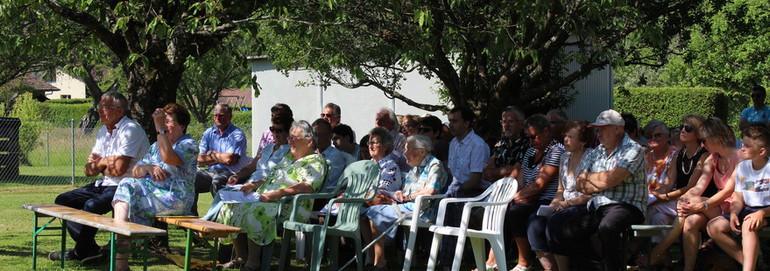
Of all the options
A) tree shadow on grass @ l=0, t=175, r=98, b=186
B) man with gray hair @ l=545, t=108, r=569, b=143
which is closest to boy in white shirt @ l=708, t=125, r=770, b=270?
man with gray hair @ l=545, t=108, r=569, b=143

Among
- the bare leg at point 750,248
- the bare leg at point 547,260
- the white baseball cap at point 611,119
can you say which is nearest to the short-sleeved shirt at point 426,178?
the bare leg at point 547,260

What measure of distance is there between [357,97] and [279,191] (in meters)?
15.3

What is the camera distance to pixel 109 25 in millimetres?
9500

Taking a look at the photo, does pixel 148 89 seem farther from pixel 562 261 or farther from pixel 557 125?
pixel 562 261

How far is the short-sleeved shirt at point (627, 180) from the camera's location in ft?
21.7

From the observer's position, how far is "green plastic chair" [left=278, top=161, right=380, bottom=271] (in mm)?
7211

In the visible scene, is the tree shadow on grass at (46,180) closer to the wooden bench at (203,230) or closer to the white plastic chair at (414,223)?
the white plastic chair at (414,223)

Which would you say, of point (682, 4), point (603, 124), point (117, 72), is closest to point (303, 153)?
point (603, 124)

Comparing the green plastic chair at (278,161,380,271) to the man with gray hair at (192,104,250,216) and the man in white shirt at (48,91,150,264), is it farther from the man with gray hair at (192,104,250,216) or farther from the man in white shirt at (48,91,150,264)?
the man with gray hair at (192,104,250,216)

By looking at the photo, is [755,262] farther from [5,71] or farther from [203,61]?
[5,71]

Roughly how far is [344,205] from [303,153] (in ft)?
1.92

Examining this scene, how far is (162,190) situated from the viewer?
720 cm

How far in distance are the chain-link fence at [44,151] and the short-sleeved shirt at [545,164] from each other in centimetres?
1298

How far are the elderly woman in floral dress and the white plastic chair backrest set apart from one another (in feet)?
4.86
